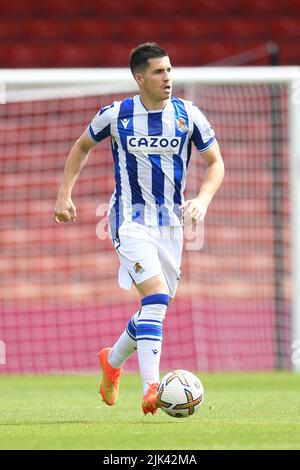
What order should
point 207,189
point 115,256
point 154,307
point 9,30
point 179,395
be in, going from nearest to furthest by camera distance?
point 179,395
point 154,307
point 207,189
point 115,256
point 9,30

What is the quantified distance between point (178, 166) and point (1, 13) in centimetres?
898

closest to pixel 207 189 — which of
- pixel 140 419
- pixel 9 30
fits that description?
pixel 140 419

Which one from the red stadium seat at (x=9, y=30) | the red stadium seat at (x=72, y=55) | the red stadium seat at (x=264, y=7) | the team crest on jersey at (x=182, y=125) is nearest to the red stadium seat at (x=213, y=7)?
the red stadium seat at (x=264, y=7)

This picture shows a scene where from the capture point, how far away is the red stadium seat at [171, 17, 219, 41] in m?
14.9

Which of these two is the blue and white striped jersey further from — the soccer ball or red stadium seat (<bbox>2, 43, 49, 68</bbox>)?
red stadium seat (<bbox>2, 43, 49, 68</bbox>)

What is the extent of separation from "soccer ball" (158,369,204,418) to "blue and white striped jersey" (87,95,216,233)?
34.3 inches

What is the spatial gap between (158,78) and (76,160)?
2.01ft

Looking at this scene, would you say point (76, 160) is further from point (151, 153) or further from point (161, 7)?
point (161, 7)

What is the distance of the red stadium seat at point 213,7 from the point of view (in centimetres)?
1494

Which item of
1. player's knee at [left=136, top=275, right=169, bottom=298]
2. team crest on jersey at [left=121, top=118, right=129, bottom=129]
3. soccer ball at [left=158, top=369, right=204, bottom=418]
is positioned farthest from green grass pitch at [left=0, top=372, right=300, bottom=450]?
team crest on jersey at [left=121, top=118, right=129, bottom=129]

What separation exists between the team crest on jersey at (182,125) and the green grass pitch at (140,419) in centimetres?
145

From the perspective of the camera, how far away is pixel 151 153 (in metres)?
6.11

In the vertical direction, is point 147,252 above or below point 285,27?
below
